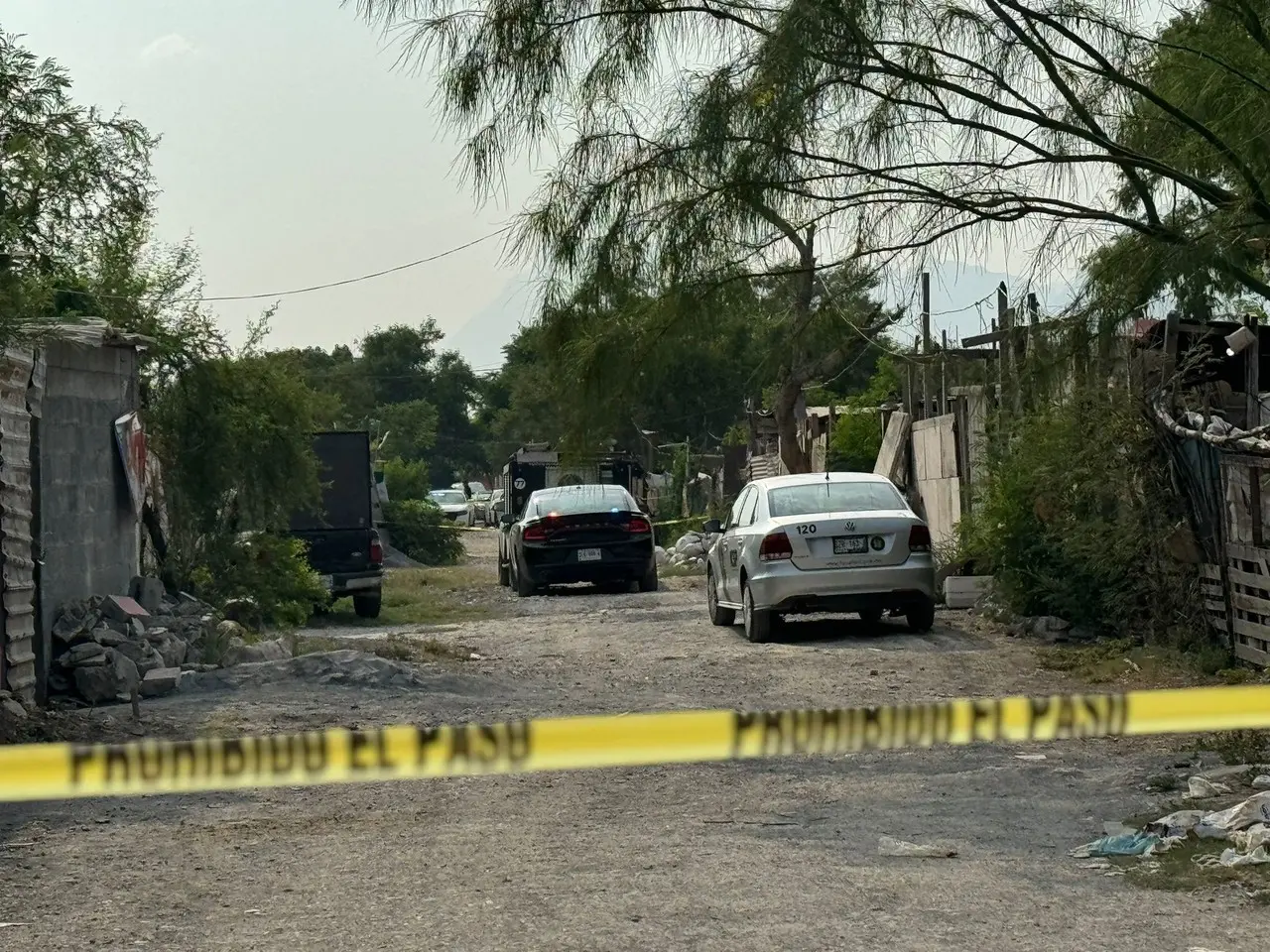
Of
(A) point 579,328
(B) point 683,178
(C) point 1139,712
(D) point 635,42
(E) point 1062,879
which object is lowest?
(E) point 1062,879

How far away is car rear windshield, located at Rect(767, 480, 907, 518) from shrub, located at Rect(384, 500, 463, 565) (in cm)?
2501

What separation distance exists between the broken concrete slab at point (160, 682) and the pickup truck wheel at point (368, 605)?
9.34 meters

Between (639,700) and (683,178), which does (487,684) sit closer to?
(639,700)

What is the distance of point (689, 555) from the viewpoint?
106 feet

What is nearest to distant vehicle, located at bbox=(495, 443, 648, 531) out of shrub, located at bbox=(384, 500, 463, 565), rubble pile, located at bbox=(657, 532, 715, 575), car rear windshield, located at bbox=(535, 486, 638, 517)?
rubble pile, located at bbox=(657, 532, 715, 575)

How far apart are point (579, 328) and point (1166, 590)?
225 inches

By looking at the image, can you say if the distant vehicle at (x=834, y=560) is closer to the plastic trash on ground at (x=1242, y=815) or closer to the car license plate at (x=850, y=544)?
the car license plate at (x=850, y=544)

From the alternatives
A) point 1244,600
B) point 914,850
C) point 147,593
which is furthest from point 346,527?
point 914,850

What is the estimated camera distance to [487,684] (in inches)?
496

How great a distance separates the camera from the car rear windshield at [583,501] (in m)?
23.0

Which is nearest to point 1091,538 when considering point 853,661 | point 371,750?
point 853,661

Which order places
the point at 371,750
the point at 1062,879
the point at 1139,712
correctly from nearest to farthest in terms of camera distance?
the point at 371,750
the point at 1139,712
the point at 1062,879

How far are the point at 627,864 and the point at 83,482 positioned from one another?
27.9 ft

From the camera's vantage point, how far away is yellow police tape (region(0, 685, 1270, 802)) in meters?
4.37
